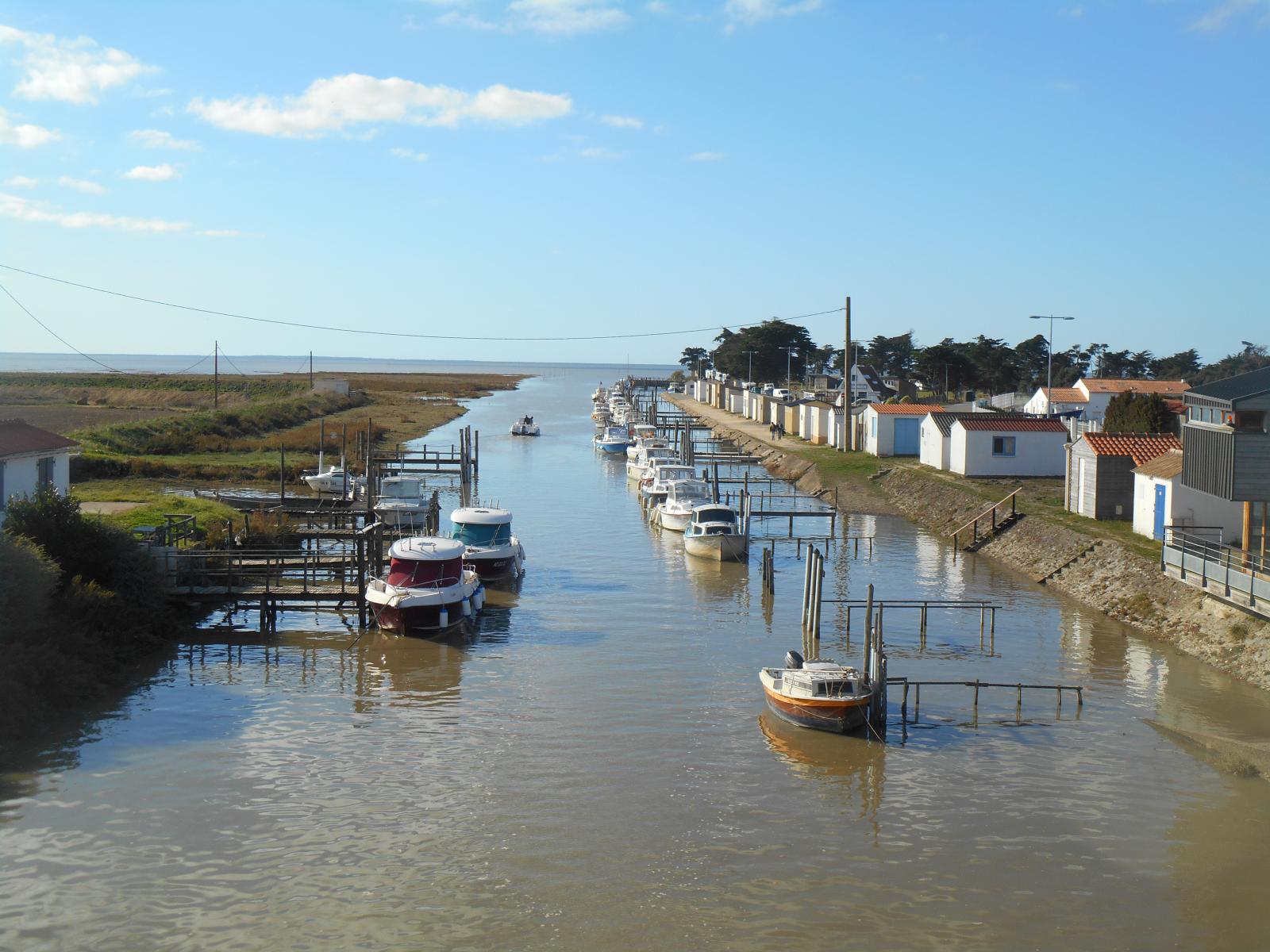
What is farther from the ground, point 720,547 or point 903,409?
point 903,409

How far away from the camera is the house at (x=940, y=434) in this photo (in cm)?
5834

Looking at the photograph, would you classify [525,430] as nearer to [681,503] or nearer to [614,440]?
[614,440]

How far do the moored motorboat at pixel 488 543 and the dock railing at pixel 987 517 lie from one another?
17.5m

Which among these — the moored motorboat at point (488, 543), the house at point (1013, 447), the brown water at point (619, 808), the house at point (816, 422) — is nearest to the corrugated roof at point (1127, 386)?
the house at point (816, 422)

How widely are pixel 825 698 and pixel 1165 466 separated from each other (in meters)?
19.5

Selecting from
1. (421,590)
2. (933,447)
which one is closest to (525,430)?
(933,447)

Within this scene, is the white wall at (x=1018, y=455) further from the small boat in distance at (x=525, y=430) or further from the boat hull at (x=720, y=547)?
the small boat in distance at (x=525, y=430)

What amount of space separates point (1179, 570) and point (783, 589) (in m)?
12.0

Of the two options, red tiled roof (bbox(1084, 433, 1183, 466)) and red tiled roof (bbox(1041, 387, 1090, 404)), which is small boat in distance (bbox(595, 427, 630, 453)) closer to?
red tiled roof (bbox(1041, 387, 1090, 404))

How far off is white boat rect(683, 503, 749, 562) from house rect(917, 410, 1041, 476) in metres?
16.6

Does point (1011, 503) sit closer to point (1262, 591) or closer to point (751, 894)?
point (1262, 591)

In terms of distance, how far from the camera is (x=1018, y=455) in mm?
56062

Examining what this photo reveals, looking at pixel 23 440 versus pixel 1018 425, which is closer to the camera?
Result: pixel 23 440

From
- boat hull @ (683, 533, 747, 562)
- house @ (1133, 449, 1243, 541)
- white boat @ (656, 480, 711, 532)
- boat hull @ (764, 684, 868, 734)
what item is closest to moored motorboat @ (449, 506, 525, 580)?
boat hull @ (683, 533, 747, 562)
